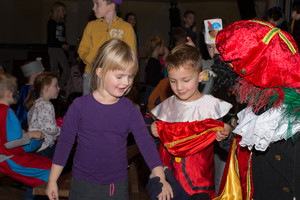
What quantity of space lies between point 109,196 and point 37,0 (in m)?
11.3

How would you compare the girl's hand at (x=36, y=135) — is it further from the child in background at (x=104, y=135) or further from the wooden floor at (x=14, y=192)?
the child in background at (x=104, y=135)

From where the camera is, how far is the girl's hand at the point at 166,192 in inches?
81.5

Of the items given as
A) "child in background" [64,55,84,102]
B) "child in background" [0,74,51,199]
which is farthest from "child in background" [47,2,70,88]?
"child in background" [0,74,51,199]

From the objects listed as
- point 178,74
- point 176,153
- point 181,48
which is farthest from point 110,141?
point 181,48

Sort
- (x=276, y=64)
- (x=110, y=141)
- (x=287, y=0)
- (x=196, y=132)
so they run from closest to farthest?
(x=276, y=64) → (x=110, y=141) → (x=196, y=132) → (x=287, y=0)

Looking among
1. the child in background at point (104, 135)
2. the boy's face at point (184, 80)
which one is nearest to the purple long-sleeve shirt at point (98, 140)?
the child in background at point (104, 135)

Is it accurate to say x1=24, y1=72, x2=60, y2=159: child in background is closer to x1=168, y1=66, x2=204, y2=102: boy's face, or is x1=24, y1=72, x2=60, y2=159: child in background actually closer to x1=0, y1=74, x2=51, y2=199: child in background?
x1=0, y1=74, x2=51, y2=199: child in background

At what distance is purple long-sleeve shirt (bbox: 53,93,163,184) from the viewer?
2.19 metres

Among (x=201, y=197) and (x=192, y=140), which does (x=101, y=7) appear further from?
(x=201, y=197)

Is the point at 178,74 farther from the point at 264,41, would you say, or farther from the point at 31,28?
the point at 31,28

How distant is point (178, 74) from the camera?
8.14 ft

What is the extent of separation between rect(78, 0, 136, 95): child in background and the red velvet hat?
7.24 ft

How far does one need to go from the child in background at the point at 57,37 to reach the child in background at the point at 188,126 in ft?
16.7

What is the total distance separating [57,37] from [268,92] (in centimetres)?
604
